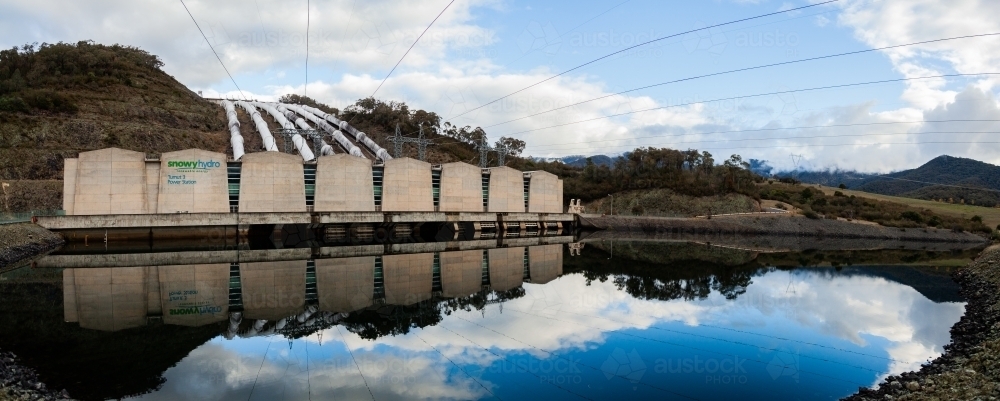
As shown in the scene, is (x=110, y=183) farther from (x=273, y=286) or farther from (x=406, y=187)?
(x=273, y=286)

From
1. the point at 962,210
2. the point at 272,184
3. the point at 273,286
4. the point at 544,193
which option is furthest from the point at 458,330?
the point at 962,210

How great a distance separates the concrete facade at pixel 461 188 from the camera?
191ft

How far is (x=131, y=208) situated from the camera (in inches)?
1693

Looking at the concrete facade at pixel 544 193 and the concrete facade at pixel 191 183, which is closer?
the concrete facade at pixel 191 183

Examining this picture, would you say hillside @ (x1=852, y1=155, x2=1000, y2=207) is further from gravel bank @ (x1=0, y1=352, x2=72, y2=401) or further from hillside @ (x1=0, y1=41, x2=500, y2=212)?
gravel bank @ (x1=0, y1=352, x2=72, y2=401)

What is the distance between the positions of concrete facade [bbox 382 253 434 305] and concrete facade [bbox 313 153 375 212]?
55.8 feet

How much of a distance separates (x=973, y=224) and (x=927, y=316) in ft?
196

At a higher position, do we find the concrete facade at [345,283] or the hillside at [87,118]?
the hillside at [87,118]

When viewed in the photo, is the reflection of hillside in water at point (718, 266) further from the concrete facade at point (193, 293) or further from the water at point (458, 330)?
the concrete facade at point (193, 293)

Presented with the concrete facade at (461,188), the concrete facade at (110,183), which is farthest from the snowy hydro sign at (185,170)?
the concrete facade at (461,188)

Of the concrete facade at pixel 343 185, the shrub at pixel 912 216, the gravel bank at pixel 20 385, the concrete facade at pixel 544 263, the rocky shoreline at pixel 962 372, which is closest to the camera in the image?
the rocky shoreline at pixel 962 372

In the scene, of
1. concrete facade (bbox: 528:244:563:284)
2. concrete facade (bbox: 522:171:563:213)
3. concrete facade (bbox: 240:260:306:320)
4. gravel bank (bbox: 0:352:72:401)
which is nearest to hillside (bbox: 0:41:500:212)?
concrete facade (bbox: 522:171:563:213)

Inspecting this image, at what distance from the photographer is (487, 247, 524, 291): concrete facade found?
25.1 metres

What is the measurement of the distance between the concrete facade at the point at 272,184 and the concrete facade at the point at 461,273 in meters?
17.7
